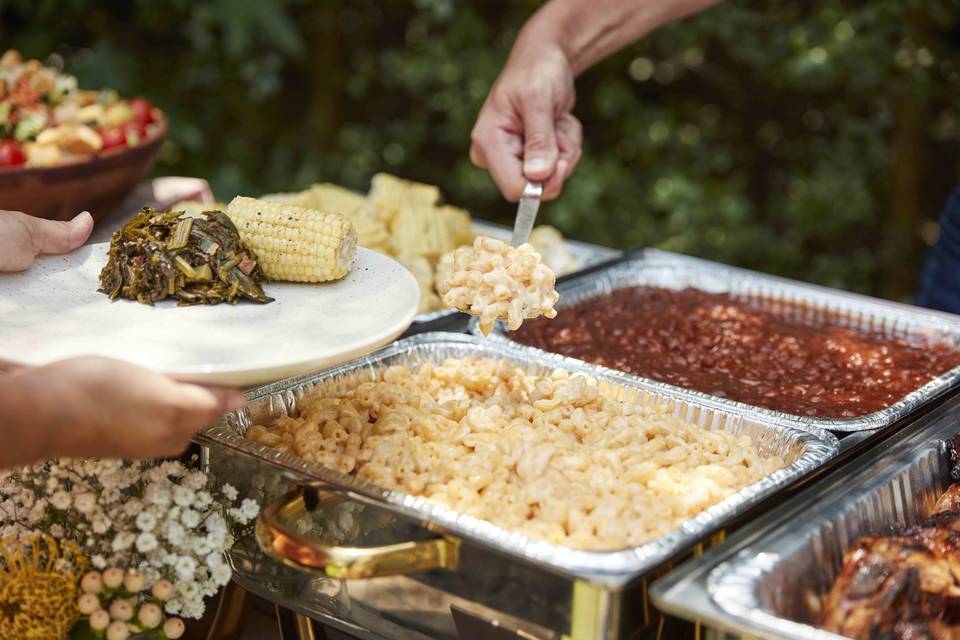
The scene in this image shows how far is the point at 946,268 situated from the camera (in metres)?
3.41

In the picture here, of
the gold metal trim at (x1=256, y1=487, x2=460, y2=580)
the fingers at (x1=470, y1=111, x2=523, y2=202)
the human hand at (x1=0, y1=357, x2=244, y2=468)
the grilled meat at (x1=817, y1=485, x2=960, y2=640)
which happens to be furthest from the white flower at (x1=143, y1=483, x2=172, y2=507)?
the fingers at (x1=470, y1=111, x2=523, y2=202)

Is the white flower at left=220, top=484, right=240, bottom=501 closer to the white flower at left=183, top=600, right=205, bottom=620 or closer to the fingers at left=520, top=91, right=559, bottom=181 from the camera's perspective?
the white flower at left=183, top=600, right=205, bottom=620

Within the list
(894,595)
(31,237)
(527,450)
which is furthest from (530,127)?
(894,595)

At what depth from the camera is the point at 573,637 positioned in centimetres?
153

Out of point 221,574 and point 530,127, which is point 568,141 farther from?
point 221,574

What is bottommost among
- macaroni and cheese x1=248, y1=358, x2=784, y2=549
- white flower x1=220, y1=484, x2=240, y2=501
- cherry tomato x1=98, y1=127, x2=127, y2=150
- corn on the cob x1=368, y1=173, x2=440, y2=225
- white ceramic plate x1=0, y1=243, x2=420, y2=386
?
white flower x1=220, y1=484, x2=240, y2=501

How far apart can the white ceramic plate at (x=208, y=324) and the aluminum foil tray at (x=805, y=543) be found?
0.65 metres

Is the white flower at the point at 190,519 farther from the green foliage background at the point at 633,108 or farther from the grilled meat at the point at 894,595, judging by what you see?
the green foliage background at the point at 633,108

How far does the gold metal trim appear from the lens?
1.57 m

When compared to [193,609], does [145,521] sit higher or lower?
higher

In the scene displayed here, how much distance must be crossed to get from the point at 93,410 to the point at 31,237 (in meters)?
0.65

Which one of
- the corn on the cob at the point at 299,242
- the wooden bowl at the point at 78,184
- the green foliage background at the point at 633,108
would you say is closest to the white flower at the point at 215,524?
the corn on the cob at the point at 299,242

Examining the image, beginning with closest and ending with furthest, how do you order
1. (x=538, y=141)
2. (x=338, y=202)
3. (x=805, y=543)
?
(x=805, y=543) → (x=538, y=141) → (x=338, y=202)

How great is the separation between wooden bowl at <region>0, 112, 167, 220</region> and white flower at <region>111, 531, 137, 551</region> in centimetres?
126
